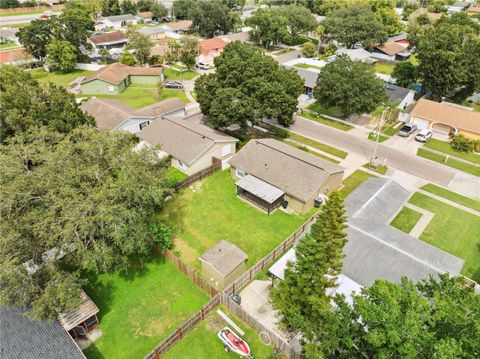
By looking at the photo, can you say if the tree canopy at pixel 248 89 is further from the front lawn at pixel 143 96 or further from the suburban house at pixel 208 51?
the suburban house at pixel 208 51

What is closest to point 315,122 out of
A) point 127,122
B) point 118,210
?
point 127,122

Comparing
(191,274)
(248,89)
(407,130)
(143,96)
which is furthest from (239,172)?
(143,96)

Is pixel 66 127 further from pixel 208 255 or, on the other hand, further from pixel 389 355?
pixel 389 355

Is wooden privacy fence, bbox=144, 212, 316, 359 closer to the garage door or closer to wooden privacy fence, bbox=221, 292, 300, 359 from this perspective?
wooden privacy fence, bbox=221, 292, 300, 359

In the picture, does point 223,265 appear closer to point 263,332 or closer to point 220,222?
point 263,332

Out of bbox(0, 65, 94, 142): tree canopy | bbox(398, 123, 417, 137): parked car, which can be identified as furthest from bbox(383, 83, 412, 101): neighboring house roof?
bbox(0, 65, 94, 142): tree canopy

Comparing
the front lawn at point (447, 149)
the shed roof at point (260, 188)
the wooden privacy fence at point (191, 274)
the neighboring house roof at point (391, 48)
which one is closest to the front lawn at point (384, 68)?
the neighboring house roof at point (391, 48)
